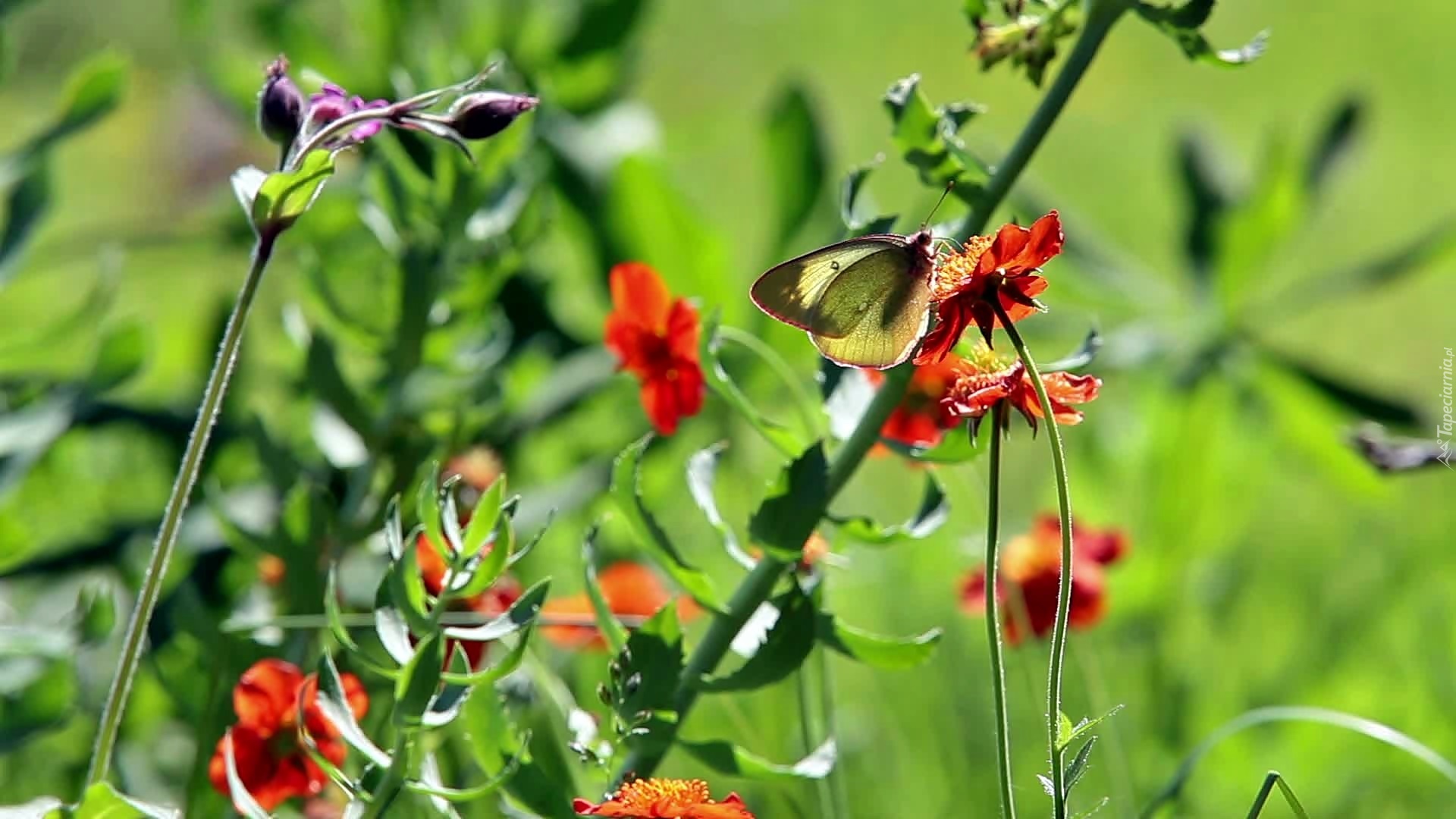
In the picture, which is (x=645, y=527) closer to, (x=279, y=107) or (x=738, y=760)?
(x=738, y=760)

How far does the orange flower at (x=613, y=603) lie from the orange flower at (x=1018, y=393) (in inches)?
17.7

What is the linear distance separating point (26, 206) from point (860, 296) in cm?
65

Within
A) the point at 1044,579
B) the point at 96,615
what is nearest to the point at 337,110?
the point at 96,615

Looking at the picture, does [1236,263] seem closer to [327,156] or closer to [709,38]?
[327,156]

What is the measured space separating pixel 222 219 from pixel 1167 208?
186 cm

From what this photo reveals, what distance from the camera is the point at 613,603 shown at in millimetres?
1009

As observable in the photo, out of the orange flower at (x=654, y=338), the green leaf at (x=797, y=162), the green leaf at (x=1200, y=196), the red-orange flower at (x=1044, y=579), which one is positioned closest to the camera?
the orange flower at (x=654, y=338)

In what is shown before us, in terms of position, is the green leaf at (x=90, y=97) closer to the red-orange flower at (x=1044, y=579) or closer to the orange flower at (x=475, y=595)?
the orange flower at (x=475, y=595)

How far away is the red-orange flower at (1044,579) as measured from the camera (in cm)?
105

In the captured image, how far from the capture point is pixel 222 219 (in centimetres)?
141

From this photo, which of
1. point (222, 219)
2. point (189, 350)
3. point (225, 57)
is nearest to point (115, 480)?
point (189, 350)

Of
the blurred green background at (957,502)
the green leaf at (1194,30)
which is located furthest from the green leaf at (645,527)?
the green leaf at (1194,30)

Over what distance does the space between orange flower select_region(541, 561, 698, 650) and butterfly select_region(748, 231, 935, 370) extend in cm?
41

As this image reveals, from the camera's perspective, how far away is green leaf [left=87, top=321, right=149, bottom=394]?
924 mm
